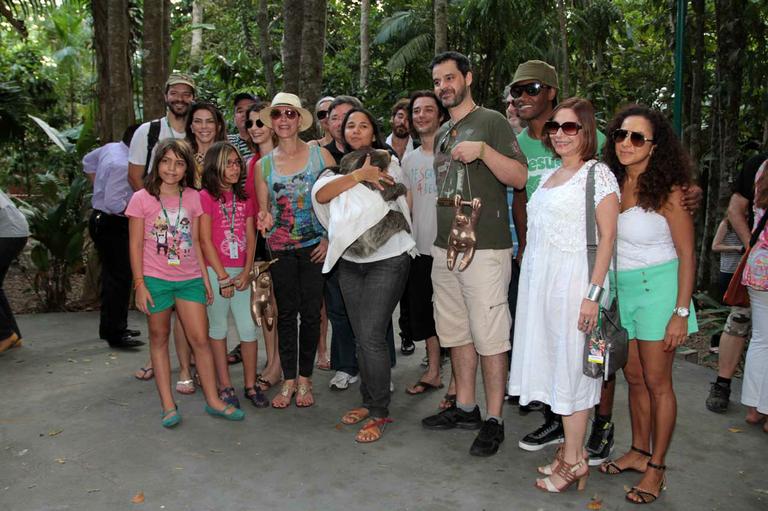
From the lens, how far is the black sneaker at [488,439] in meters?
4.07

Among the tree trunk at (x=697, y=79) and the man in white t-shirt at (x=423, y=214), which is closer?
the man in white t-shirt at (x=423, y=214)

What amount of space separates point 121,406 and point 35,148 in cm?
976

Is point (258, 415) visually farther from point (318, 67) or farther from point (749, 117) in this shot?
point (749, 117)

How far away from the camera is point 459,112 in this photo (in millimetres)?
4238

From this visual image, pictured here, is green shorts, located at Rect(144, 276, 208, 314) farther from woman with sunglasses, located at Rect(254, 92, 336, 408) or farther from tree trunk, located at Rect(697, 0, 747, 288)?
tree trunk, located at Rect(697, 0, 747, 288)

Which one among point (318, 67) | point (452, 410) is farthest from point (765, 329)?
point (318, 67)

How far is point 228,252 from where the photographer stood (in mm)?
4832

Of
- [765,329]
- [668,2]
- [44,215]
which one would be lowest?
[765,329]

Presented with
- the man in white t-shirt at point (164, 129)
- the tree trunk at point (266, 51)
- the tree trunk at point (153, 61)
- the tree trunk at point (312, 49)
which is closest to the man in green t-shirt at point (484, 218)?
the man in white t-shirt at point (164, 129)

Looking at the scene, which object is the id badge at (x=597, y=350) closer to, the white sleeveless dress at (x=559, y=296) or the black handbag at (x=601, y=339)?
the black handbag at (x=601, y=339)

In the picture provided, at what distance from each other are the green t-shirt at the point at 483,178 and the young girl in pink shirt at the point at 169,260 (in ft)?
5.55

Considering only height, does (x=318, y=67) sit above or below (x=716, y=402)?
above

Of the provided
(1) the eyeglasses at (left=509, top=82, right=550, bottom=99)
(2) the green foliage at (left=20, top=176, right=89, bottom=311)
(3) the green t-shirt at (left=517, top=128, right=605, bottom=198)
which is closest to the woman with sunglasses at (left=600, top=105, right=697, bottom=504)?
(3) the green t-shirt at (left=517, top=128, right=605, bottom=198)

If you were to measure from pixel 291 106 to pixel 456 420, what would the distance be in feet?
→ 7.78
